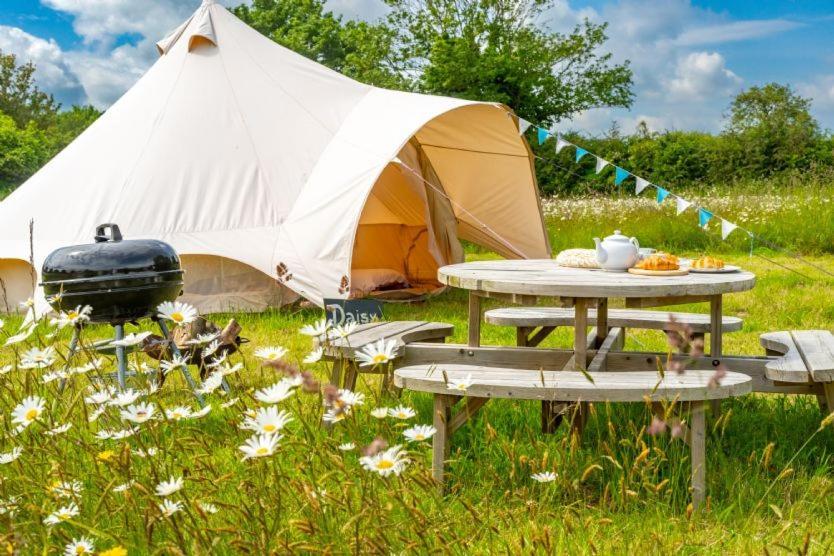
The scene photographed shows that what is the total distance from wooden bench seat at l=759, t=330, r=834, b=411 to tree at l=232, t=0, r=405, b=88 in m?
24.6

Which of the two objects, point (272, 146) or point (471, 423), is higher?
point (272, 146)

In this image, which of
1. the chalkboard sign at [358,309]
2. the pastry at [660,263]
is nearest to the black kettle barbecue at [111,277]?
the pastry at [660,263]

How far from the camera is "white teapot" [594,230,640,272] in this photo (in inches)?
131

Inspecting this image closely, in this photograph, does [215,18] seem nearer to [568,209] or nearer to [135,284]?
[135,284]

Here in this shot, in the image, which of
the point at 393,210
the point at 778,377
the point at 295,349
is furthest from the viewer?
the point at 393,210

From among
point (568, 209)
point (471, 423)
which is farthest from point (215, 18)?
point (568, 209)

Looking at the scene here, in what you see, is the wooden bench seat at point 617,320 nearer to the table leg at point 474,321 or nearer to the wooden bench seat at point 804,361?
the wooden bench seat at point 804,361

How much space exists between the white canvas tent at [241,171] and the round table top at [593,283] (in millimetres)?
3099

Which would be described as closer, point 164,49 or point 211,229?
point 211,229

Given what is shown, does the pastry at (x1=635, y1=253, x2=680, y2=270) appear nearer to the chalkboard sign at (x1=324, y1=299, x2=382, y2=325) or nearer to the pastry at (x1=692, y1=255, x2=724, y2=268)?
the pastry at (x1=692, y1=255, x2=724, y2=268)

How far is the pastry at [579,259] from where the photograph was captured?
138 inches

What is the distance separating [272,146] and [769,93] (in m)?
19.8

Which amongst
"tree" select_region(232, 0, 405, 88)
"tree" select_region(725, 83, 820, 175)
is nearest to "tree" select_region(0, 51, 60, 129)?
"tree" select_region(232, 0, 405, 88)

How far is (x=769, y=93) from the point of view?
23500 mm
